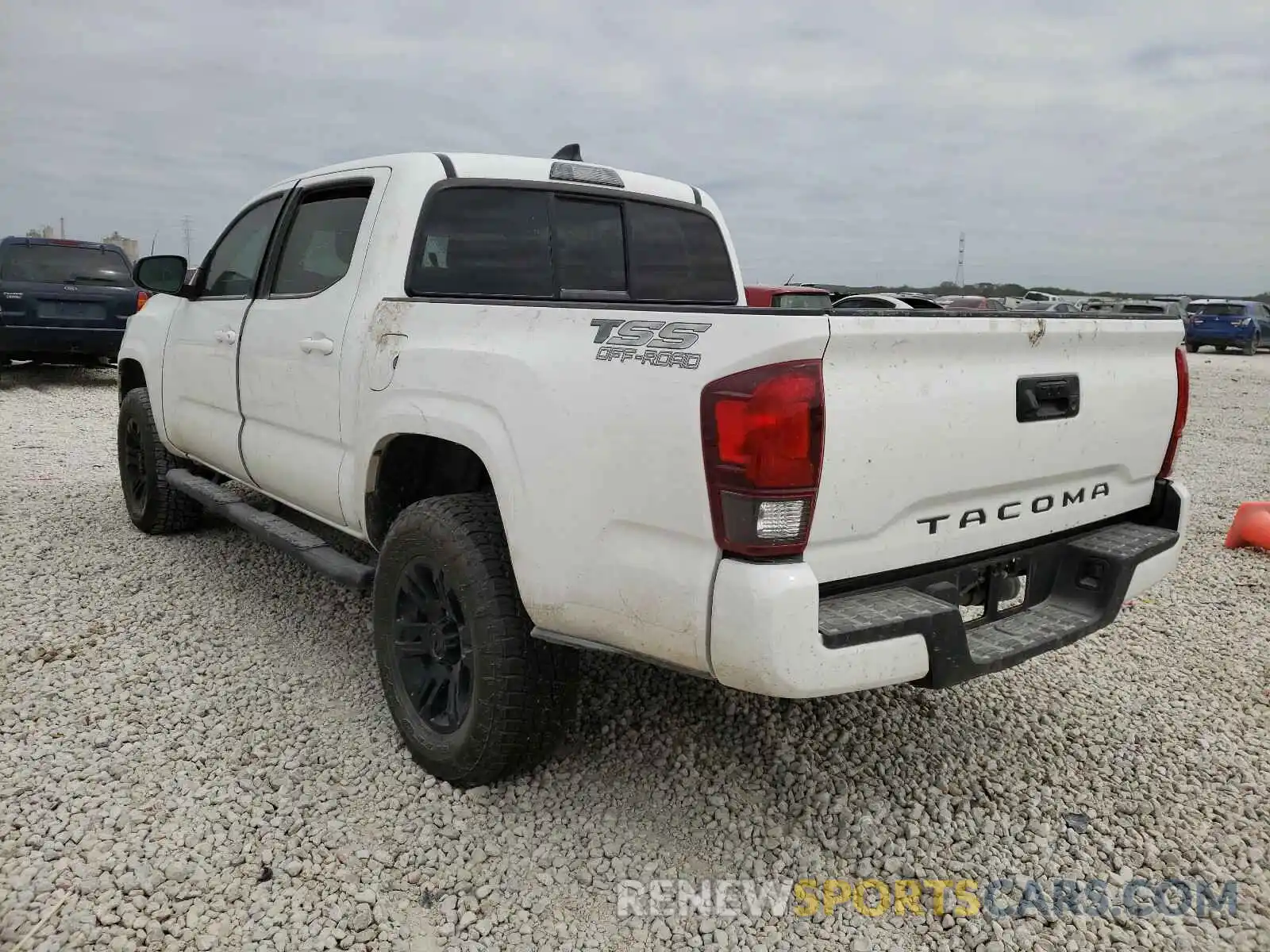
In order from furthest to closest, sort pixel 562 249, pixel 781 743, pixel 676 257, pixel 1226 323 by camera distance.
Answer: pixel 1226 323
pixel 676 257
pixel 562 249
pixel 781 743

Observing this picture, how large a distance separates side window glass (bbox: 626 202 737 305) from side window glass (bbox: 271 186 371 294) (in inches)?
43.6

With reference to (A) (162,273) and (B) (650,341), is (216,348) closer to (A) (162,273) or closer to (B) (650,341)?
(A) (162,273)

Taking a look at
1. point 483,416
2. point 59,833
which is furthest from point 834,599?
point 59,833

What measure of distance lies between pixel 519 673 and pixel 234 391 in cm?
233

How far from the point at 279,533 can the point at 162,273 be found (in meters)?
1.85

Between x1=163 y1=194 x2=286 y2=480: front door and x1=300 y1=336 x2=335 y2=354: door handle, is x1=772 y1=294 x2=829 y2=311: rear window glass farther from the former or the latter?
x1=300 y1=336 x2=335 y2=354: door handle

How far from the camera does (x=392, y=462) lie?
332 cm

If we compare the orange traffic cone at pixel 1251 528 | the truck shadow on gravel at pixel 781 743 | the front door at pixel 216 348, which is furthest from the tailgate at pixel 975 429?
the orange traffic cone at pixel 1251 528

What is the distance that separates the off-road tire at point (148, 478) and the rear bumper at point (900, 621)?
4077mm

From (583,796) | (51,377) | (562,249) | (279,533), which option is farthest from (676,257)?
(51,377)

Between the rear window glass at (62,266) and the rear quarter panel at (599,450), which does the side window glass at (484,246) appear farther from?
the rear window glass at (62,266)

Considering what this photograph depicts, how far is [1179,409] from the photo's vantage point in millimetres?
3150

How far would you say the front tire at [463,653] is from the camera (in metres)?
2.72

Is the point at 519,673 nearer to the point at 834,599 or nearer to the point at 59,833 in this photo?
the point at 834,599
